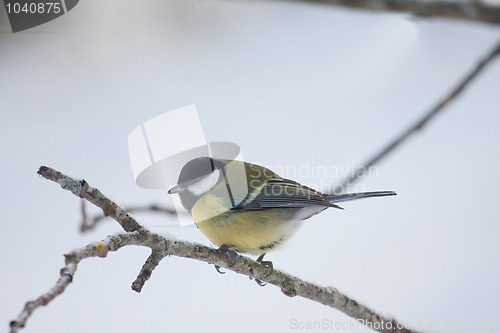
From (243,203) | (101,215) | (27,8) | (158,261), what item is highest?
(27,8)

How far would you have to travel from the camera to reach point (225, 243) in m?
2.23

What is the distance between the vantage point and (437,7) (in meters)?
1.14

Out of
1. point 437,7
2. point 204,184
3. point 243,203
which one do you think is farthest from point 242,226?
point 437,7

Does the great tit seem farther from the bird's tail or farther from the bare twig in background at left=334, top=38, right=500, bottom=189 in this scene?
the bare twig in background at left=334, top=38, right=500, bottom=189

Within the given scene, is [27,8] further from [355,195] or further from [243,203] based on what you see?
[355,195]

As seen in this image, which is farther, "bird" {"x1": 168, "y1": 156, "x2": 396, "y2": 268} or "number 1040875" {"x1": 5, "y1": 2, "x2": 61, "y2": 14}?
"number 1040875" {"x1": 5, "y1": 2, "x2": 61, "y2": 14}

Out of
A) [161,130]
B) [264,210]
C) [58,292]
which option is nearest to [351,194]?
[264,210]

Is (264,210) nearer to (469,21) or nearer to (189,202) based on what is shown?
(189,202)

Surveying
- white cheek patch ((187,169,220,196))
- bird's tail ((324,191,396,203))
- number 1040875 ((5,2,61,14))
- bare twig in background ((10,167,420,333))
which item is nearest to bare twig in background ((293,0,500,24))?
bare twig in background ((10,167,420,333))

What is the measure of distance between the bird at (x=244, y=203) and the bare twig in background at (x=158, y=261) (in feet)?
0.93

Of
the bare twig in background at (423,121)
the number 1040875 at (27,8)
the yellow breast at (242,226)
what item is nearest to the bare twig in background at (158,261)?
the yellow breast at (242,226)

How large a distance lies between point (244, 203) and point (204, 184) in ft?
0.60

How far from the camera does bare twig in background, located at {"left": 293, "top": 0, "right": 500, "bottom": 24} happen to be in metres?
1.10

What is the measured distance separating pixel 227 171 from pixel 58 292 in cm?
152
